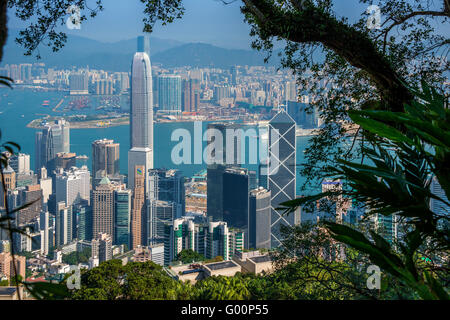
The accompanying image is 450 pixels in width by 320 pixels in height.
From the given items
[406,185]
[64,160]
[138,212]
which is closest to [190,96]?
[64,160]

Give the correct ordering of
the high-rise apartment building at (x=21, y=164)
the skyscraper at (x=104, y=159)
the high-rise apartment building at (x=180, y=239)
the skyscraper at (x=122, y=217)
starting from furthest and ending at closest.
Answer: the skyscraper at (x=104, y=159) < the skyscraper at (x=122, y=217) < the high-rise apartment building at (x=21, y=164) < the high-rise apartment building at (x=180, y=239)

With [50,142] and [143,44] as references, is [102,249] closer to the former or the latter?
[50,142]

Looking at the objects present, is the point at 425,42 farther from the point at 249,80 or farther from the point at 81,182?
the point at 249,80

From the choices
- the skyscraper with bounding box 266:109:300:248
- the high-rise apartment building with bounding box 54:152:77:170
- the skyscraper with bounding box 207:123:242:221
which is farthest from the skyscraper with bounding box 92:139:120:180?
the skyscraper with bounding box 266:109:300:248

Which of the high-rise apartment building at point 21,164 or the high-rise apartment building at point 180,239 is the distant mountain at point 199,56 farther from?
the high-rise apartment building at point 180,239

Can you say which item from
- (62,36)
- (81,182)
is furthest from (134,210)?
(62,36)

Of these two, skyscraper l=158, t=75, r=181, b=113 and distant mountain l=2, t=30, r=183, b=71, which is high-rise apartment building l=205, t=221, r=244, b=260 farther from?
skyscraper l=158, t=75, r=181, b=113

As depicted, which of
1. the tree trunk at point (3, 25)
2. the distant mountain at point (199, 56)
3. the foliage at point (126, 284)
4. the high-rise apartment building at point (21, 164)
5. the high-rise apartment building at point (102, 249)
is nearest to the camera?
the tree trunk at point (3, 25)

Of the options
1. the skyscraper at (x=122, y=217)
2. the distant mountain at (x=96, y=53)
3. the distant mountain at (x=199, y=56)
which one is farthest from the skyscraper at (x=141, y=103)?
the skyscraper at (x=122, y=217)
